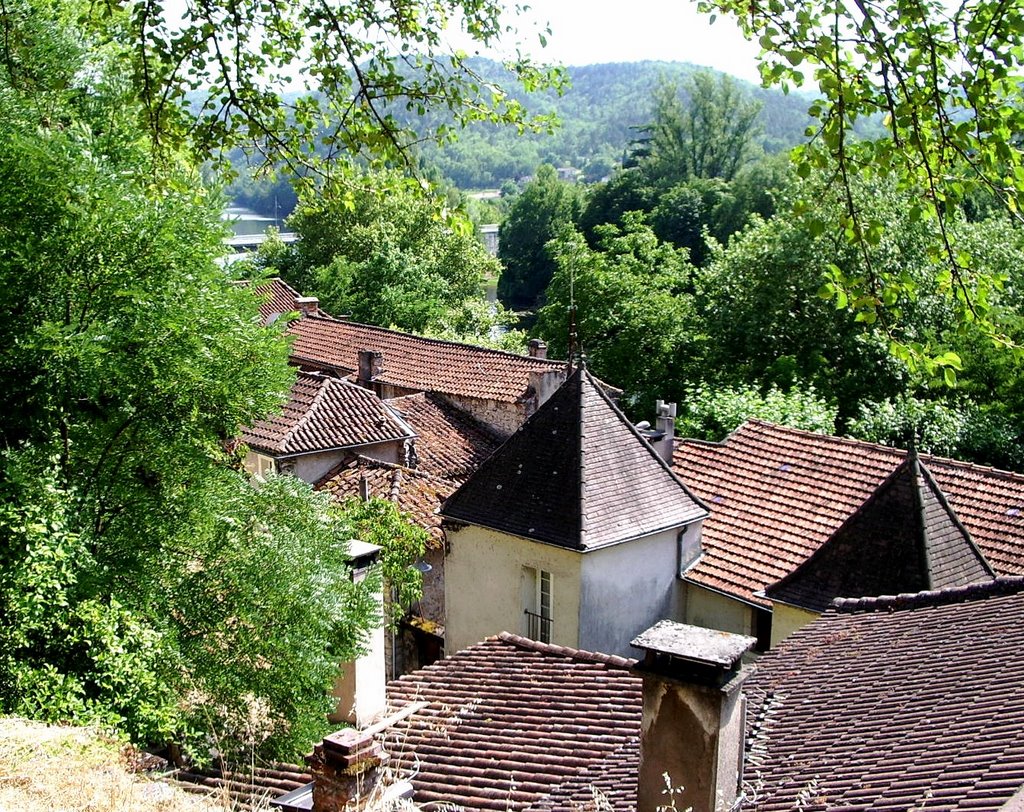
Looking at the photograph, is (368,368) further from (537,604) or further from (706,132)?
(706,132)

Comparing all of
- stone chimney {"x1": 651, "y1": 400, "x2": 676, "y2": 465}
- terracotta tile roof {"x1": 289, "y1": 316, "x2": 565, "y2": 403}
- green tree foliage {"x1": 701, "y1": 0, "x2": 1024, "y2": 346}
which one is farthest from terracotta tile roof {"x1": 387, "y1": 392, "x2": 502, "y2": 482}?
green tree foliage {"x1": 701, "y1": 0, "x2": 1024, "y2": 346}

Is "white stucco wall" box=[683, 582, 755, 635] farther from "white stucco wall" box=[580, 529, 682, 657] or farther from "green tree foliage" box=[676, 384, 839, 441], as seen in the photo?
"green tree foliage" box=[676, 384, 839, 441]

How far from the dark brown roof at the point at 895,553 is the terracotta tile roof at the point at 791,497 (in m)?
1.74

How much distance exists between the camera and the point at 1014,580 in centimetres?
918

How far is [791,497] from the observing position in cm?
1587

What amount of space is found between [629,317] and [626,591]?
20.4 m

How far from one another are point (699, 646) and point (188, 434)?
5493 mm

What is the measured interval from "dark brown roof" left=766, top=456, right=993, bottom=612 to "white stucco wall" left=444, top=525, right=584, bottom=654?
9.99 ft

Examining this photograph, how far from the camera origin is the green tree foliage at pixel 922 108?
3986 millimetres

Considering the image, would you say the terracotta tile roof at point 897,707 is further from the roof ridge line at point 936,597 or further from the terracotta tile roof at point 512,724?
the terracotta tile roof at point 512,724

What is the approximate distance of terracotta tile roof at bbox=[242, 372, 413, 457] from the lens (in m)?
21.2

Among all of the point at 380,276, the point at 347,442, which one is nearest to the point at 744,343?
the point at 347,442

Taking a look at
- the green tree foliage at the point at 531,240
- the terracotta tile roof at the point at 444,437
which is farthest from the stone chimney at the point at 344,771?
the green tree foliage at the point at 531,240

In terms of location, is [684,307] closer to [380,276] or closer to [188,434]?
[380,276]
